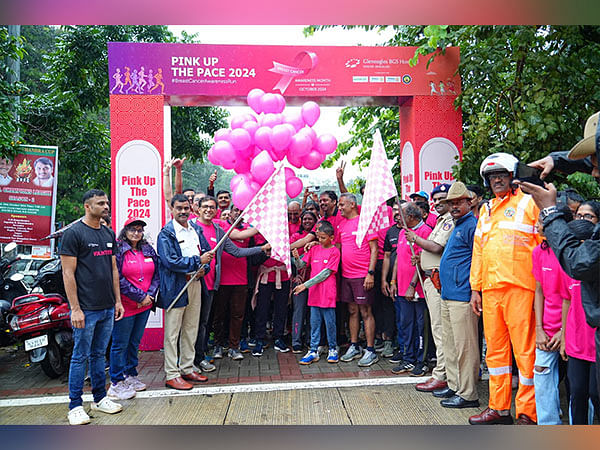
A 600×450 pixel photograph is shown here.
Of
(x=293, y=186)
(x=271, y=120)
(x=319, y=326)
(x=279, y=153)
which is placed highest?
(x=271, y=120)

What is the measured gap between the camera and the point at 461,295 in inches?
184

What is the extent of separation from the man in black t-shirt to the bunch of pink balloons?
2299mm

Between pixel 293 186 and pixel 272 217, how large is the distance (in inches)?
71.0

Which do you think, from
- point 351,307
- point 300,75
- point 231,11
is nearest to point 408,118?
point 300,75

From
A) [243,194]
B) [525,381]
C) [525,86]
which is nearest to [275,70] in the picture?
[243,194]

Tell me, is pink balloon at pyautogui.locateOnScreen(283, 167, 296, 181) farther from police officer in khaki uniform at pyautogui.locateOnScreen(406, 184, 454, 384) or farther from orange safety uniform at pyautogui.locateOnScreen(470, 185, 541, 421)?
orange safety uniform at pyautogui.locateOnScreen(470, 185, 541, 421)

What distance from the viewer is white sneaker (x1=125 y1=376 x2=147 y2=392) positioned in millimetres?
5349

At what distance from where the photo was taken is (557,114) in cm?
586

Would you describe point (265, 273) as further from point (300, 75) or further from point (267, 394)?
point (300, 75)

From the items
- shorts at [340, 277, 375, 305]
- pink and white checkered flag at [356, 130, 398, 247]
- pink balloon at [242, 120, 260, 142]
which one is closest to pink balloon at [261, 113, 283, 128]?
pink balloon at [242, 120, 260, 142]

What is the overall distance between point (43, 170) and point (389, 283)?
18.0 ft

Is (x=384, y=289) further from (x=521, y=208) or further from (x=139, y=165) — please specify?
(x=139, y=165)

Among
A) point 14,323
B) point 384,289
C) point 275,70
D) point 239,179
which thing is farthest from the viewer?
point 275,70

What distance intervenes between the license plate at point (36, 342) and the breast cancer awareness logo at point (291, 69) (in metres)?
4.30
